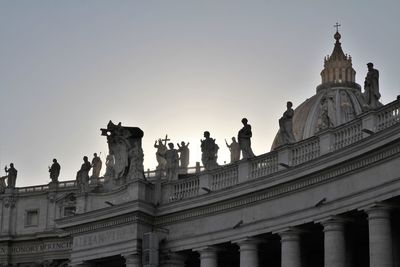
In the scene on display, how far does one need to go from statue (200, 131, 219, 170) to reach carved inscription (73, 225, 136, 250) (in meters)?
5.03

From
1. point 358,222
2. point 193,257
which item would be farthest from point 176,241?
point 358,222

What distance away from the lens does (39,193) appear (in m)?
92.1

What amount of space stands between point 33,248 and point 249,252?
4278 centimetres

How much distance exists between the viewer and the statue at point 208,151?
176ft

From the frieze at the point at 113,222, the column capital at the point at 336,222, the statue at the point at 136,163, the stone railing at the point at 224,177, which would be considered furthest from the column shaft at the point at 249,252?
the statue at the point at 136,163

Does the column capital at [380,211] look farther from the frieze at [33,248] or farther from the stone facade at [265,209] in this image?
the frieze at [33,248]

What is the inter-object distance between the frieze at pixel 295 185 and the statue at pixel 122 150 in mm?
3867

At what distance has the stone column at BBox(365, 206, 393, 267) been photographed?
42062mm

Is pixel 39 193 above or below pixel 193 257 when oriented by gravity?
above

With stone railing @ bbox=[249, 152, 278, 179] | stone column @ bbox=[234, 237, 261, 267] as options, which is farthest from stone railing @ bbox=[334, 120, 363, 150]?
stone column @ bbox=[234, 237, 261, 267]

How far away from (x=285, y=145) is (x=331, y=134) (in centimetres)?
300

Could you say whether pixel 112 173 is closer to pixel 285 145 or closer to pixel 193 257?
pixel 193 257

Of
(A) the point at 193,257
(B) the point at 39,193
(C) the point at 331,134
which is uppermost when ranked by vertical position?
(B) the point at 39,193

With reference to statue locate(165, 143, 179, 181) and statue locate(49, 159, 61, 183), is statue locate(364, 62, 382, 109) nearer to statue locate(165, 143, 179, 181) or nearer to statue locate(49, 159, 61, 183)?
statue locate(165, 143, 179, 181)
